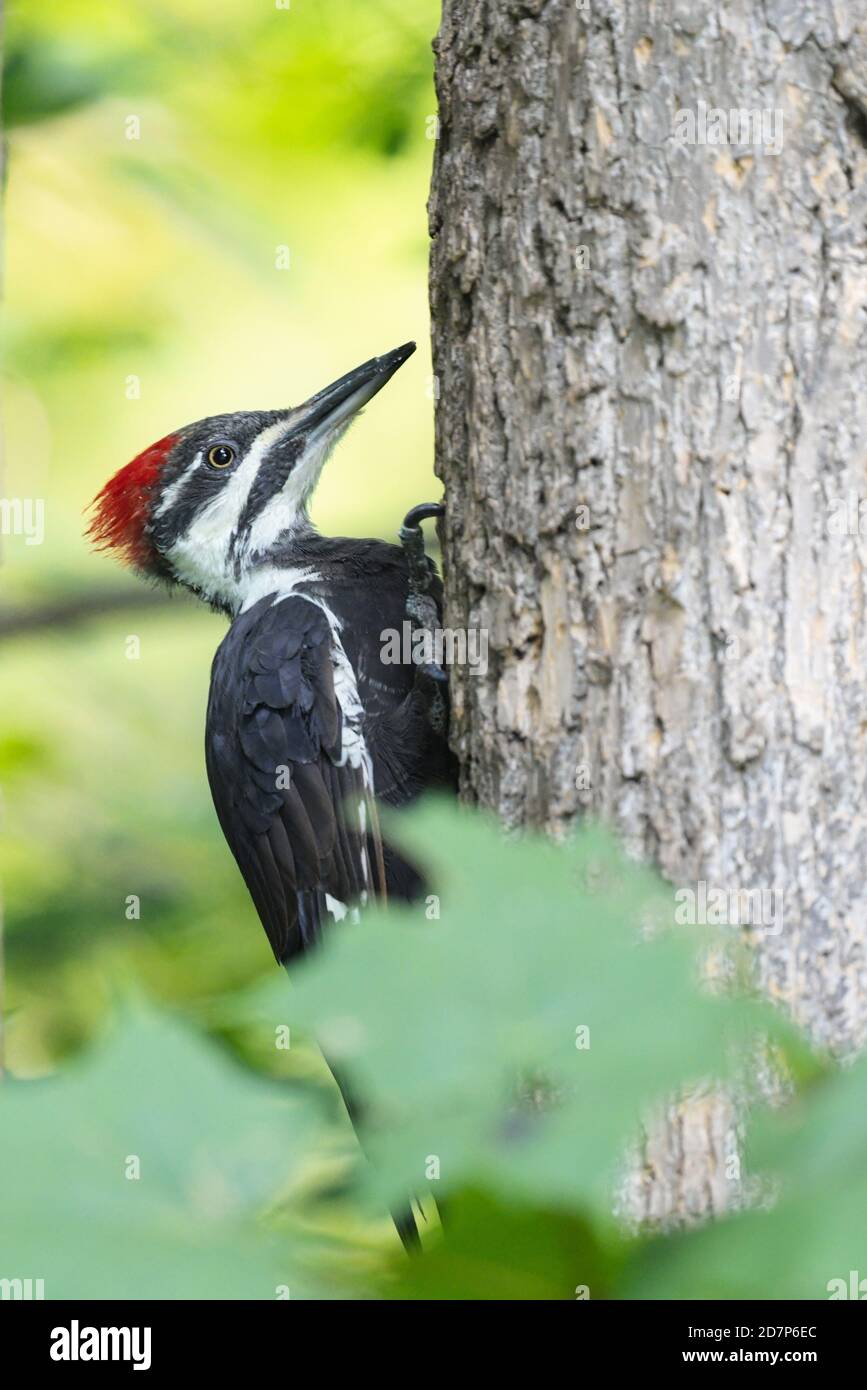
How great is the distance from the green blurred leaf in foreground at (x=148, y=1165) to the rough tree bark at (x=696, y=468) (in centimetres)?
106

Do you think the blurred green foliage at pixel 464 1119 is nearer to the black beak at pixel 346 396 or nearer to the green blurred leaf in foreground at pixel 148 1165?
the green blurred leaf in foreground at pixel 148 1165

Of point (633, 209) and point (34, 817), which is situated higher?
point (633, 209)

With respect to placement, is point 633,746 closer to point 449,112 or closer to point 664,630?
point 664,630

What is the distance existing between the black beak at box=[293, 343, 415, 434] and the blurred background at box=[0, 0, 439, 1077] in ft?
0.68

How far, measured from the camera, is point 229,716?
309 cm

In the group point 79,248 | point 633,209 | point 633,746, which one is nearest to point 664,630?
point 633,746

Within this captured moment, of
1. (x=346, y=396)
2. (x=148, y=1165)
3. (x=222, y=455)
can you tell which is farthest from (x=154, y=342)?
(x=148, y=1165)

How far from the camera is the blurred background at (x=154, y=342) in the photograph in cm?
368

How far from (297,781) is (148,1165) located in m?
2.35

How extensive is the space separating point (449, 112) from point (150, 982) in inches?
99.4

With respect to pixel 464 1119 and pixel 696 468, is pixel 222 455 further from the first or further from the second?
pixel 464 1119

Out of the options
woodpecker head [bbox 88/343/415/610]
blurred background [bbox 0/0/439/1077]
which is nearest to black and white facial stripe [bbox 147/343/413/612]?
woodpecker head [bbox 88/343/415/610]

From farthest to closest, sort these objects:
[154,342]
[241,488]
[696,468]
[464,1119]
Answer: [154,342] → [241,488] → [696,468] → [464,1119]

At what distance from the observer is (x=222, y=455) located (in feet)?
12.2
